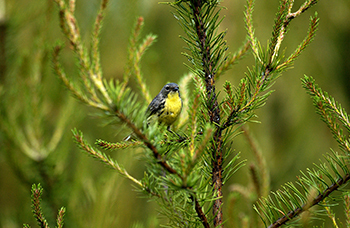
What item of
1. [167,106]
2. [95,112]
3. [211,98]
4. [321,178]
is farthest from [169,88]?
[321,178]

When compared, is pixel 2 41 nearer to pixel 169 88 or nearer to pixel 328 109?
pixel 169 88

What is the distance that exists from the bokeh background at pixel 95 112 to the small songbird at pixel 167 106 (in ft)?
1.01

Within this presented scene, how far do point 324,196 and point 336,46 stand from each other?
2419 mm

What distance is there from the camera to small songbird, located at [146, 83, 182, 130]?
1.51m

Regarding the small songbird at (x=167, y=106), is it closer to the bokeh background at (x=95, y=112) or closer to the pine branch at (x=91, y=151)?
the bokeh background at (x=95, y=112)

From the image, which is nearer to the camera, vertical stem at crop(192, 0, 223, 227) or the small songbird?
vertical stem at crop(192, 0, 223, 227)

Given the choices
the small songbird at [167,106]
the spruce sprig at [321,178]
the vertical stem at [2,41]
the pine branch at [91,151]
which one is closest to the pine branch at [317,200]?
the spruce sprig at [321,178]

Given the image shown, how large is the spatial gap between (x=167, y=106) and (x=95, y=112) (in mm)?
502

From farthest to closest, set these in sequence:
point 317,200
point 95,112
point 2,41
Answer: point 2,41, point 95,112, point 317,200

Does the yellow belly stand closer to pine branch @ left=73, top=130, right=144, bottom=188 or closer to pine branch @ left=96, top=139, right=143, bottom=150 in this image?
pine branch @ left=96, top=139, right=143, bottom=150

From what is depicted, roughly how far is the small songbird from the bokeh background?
308 mm

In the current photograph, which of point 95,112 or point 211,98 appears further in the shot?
point 95,112

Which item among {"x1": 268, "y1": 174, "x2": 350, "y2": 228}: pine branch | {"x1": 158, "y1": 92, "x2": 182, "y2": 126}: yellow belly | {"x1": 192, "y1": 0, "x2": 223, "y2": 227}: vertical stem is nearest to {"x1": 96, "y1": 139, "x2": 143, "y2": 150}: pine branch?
{"x1": 192, "y1": 0, "x2": 223, "y2": 227}: vertical stem

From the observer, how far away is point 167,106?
1526 millimetres
